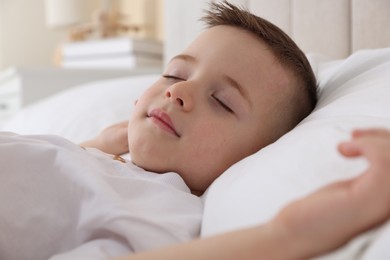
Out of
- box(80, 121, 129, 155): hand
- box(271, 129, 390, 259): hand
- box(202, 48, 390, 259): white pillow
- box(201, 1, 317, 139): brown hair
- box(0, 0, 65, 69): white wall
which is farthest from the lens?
box(0, 0, 65, 69): white wall

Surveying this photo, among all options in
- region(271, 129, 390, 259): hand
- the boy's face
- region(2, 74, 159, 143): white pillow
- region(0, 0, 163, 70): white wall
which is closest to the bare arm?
region(271, 129, 390, 259): hand

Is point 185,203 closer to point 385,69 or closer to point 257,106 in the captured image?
point 257,106

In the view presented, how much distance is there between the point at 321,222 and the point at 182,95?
0.44 metres

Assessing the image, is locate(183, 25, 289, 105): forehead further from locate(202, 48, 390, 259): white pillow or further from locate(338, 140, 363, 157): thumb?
locate(338, 140, 363, 157): thumb

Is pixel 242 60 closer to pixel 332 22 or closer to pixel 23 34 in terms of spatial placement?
pixel 332 22

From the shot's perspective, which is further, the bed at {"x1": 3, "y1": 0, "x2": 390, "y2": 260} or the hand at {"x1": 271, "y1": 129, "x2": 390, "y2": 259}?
the bed at {"x1": 3, "y1": 0, "x2": 390, "y2": 260}

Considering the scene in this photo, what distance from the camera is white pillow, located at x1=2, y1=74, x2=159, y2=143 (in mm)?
1594

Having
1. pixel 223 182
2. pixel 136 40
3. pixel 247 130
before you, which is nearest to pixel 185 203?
pixel 223 182

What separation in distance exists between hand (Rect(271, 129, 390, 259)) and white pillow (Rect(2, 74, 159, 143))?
1078mm

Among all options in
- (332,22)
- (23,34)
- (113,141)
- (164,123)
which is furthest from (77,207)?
(23,34)

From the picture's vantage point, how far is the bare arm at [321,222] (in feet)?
1.68

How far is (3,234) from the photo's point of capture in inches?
29.9

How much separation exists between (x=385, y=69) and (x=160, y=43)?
215 cm

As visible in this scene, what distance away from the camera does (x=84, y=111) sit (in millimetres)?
1667
